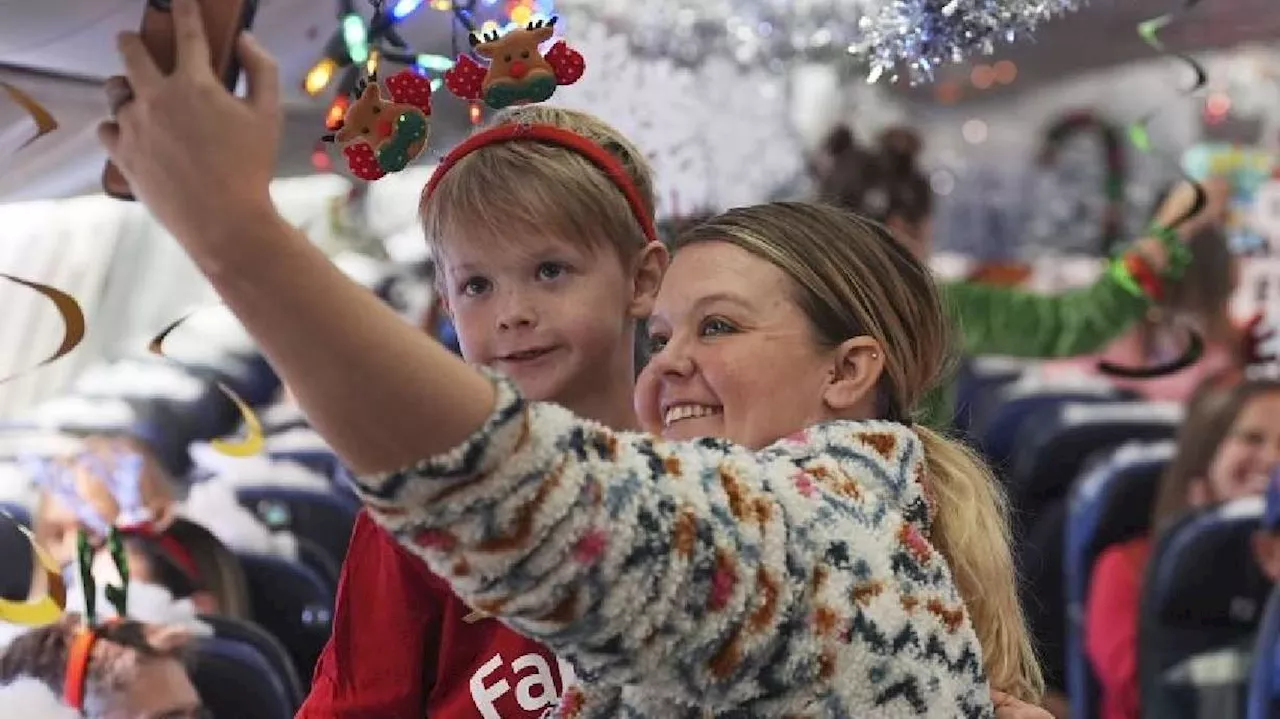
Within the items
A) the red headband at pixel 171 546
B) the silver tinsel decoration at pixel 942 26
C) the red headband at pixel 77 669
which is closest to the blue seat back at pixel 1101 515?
the red headband at pixel 171 546

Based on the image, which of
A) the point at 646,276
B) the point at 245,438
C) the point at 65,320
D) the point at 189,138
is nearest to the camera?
the point at 189,138

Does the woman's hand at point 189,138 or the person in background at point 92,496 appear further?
the person in background at point 92,496

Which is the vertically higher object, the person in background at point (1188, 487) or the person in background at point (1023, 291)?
the person in background at point (1023, 291)

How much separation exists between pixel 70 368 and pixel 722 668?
1.50 m

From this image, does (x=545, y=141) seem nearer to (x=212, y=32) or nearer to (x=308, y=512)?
(x=212, y=32)

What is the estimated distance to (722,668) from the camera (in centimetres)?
70

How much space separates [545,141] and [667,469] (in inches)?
23.0

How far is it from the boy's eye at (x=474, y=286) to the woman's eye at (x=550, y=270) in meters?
0.04

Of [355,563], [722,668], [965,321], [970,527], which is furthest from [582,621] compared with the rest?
[965,321]

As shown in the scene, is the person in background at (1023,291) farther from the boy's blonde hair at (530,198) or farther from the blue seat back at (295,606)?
the boy's blonde hair at (530,198)

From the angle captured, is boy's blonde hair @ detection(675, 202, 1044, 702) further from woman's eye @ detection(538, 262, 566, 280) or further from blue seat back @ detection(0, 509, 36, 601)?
blue seat back @ detection(0, 509, 36, 601)

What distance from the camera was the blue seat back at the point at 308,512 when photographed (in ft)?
7.39

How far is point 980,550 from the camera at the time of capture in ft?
3.18

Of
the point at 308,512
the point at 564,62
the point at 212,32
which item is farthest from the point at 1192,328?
the point at 212,32
